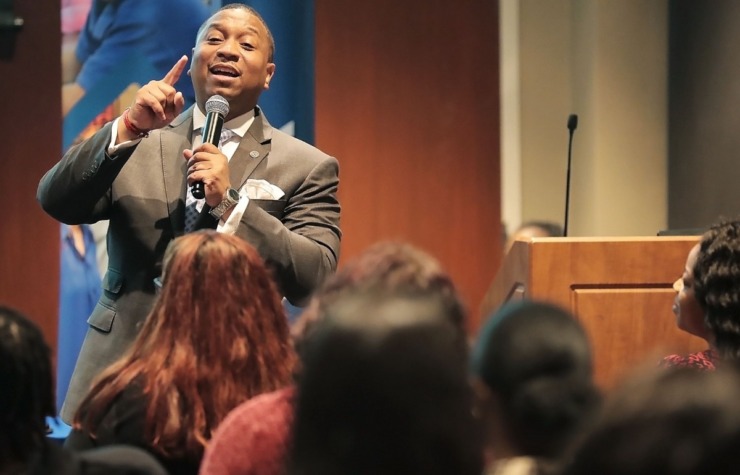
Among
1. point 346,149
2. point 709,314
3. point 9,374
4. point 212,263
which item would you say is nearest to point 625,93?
point 346,149

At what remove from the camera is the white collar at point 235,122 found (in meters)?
2.48

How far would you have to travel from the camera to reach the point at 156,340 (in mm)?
1650

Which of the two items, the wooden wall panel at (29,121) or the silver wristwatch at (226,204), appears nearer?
the silver wristwatch at (226,204)

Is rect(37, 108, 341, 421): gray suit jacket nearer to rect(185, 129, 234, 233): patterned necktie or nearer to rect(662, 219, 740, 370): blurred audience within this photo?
rect(185, 129, 234, 233): patterned necktie

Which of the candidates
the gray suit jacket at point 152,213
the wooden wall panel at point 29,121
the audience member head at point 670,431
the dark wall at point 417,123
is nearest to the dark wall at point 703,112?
the dark wall at point 417,123

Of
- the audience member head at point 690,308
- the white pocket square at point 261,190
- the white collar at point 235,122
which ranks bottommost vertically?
the audience member head at point 690,308

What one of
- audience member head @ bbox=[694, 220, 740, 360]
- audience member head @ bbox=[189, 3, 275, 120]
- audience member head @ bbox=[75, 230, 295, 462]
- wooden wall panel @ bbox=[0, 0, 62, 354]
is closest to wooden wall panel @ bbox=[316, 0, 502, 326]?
wooden wall panel @ bbox=[0, 0, 62, 354]

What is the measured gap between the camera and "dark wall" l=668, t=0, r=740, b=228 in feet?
12.7

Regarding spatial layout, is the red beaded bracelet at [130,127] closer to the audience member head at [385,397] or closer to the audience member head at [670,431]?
the audience member head at [385,397]

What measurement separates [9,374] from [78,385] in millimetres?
1158

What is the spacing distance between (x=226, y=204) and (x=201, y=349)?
2.08 ft

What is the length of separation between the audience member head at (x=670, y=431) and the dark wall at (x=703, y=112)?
335 cm

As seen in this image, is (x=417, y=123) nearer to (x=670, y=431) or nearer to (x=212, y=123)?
(x=212, y=123)

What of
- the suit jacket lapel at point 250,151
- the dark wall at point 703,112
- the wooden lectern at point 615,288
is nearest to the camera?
the wooden lectern at point 615,288
